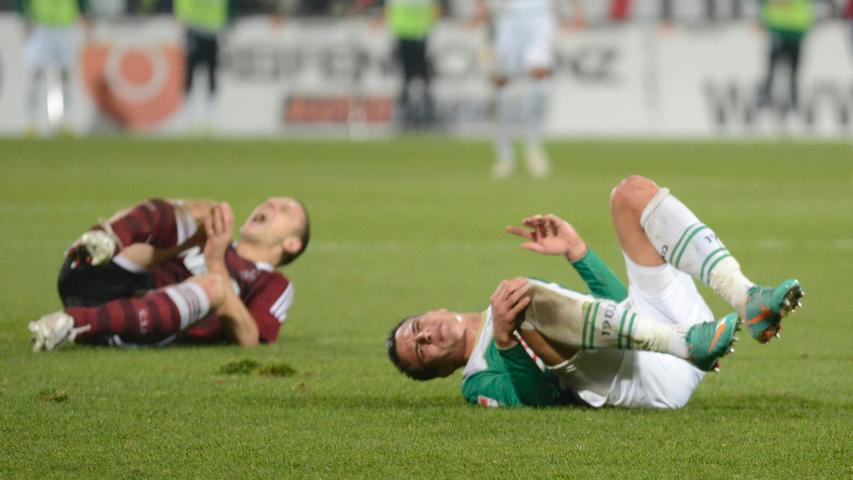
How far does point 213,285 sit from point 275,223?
0.62 m

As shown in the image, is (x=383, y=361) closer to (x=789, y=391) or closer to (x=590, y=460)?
(x=789, y=391)

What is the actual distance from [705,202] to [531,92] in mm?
5207

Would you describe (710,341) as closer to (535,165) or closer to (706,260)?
(706,260)

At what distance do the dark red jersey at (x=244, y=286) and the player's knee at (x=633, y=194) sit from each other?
199 centimetres

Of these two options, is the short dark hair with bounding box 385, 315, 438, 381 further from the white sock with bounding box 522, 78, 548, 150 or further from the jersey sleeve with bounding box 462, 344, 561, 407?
the white sock with bounding box 522, 78, 548, 150

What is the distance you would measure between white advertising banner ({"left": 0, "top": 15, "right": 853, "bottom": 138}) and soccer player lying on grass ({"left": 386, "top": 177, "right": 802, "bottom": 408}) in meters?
19.3

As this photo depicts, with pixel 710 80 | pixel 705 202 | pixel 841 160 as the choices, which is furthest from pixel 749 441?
pixel 710 80

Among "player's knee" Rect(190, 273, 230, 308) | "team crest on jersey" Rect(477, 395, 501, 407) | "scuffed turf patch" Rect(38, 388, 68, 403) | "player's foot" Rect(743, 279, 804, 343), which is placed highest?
"player's foot" Rect(743, 279, 804, 343)

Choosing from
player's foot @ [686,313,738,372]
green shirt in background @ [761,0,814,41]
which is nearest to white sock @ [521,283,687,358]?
player's foot @ [686,313,738,372]

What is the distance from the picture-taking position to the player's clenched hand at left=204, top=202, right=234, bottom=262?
6.68 metres

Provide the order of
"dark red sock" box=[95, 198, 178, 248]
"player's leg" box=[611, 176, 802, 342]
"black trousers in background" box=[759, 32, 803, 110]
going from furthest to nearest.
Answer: "black trousers in background" box=[759, 32, 803, 110], "dark red sock" box=[95, 198, 178, 248], "player's leg" box=[611, 176, 802, 342]

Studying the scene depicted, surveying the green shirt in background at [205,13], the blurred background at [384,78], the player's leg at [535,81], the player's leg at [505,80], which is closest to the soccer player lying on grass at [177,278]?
the player's leg at [505,80]

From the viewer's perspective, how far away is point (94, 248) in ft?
21.8

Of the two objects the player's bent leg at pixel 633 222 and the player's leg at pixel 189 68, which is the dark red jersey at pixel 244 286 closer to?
the player's bent leg at pixel 633 222
